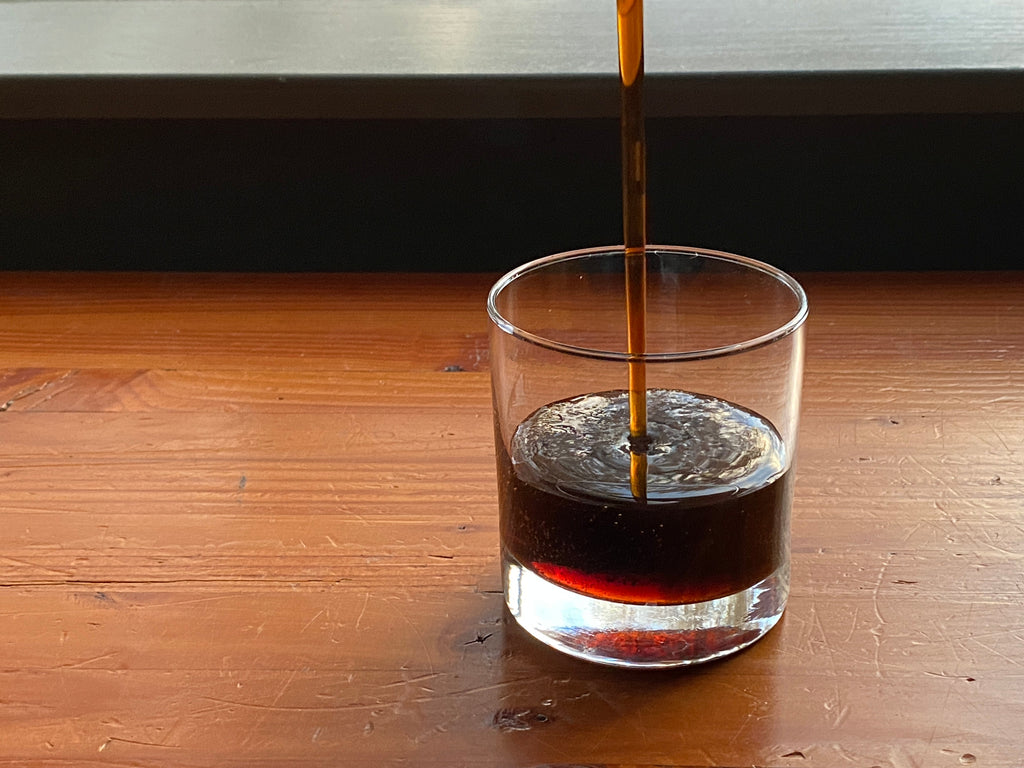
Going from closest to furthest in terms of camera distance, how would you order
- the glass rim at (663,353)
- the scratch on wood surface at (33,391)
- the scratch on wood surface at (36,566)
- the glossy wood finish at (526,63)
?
the glass rim at (663,353) < the scratch on wood surface at (36,566) < the scratch on wood surface at (33,391) < the glossy wood finish at (526,63)

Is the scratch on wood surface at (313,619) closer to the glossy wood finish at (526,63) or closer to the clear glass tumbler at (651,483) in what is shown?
the clear glass tumbler at (651,483)

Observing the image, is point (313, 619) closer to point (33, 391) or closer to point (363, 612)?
point (363, 612)

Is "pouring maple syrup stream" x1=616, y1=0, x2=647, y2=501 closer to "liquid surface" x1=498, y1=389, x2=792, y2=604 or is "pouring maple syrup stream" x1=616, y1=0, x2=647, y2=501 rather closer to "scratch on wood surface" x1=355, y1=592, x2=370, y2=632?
"liquid surface" x1=498, y1=389, x2=792, y2=604

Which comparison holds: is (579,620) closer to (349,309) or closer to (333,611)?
(333,611)

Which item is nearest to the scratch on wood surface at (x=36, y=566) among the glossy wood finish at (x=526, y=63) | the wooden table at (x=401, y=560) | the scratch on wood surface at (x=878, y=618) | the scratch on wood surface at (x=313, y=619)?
the wooden table at (x=401, y=560)

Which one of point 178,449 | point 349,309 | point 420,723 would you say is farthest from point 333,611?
point 349,309

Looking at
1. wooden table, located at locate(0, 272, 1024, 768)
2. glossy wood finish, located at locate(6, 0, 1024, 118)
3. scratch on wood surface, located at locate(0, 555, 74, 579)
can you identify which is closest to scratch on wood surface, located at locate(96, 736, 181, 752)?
wooden table, located at locate(0, 272, 1024, 768)

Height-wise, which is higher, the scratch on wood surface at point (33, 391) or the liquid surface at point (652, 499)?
the liquid surface at point (652, 499)
